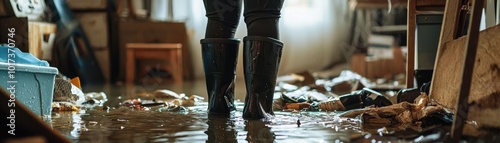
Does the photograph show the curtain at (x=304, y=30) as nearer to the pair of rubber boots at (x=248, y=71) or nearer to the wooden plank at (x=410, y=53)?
the wooden plank at (x=410, y=53)

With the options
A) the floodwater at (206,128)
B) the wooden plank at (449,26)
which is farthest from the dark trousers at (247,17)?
the wooden plank at (449,26)

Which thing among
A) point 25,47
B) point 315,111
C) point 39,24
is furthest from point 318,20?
point 315,111

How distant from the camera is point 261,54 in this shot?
1849mm

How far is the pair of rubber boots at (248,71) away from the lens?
1853 millimetres

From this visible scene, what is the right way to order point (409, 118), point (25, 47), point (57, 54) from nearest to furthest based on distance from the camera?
point (409, 118) < point (25, 47) < point (57, 54)

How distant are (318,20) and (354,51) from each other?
18.9 inches

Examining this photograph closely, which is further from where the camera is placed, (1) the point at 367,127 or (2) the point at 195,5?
(2) the point at 195,5

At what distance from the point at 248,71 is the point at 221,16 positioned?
241 mm

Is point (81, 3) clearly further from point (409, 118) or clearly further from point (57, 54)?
point (409, 118)

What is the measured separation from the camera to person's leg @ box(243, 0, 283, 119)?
6.07ft

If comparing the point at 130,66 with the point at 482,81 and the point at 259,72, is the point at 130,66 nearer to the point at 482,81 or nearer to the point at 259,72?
the point at 259,72

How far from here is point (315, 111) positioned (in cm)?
223

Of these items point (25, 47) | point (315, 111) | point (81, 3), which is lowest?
point (315, 111)

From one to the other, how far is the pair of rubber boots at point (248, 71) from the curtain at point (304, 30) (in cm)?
366
